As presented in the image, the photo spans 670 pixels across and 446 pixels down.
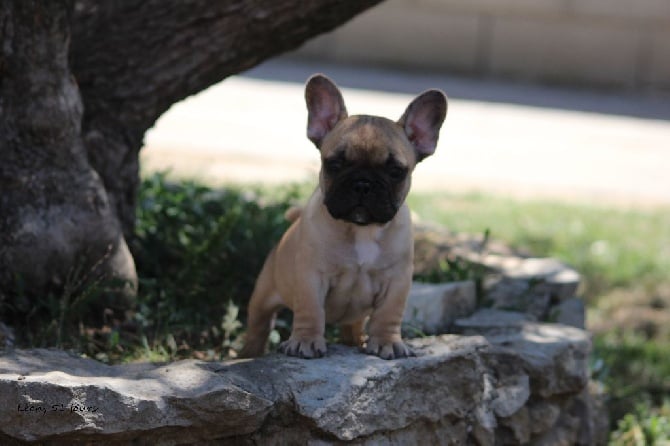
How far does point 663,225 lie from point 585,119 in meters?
6.30

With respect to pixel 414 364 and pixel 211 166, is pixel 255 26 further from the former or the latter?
pixel 211 166

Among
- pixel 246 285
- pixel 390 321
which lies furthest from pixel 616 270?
pixel 390 321

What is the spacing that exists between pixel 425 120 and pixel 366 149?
0.47m

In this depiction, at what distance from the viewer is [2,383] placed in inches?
155

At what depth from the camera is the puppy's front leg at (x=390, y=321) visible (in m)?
4.93

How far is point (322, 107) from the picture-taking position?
511cm

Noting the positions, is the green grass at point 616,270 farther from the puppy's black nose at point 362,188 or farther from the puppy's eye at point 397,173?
the puppy's black nose at point 362,188

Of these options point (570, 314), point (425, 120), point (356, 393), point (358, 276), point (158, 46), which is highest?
point (158, 46)

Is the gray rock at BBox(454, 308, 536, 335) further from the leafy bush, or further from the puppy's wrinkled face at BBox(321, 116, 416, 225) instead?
the puppy's wrinkled face at BBox(321, 116, 416, 225)

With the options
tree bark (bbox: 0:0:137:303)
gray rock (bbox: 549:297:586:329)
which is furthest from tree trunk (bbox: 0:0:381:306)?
gray rock (bbox: 549:297:586:329)

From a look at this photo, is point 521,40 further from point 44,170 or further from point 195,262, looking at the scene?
point 44,170

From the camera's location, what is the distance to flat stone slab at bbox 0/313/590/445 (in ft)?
13.1

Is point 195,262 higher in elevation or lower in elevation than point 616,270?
higher

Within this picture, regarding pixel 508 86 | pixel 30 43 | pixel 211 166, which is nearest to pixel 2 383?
pixel 30 43
